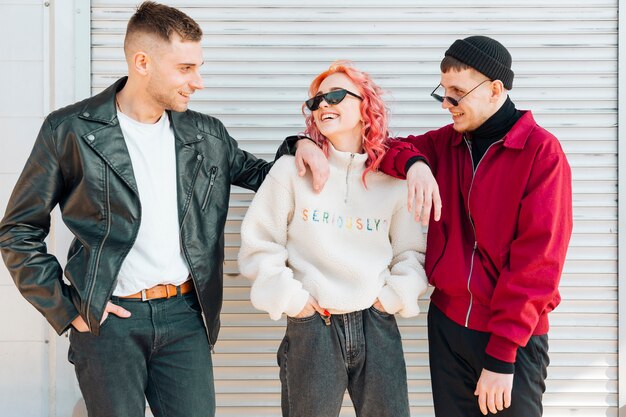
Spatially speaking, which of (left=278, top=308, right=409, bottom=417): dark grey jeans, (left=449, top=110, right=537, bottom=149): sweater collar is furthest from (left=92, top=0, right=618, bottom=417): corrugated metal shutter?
(left=449, top=110, right=537, bottom=149): sweater collar

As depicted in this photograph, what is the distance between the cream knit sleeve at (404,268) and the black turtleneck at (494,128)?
1.28 ft

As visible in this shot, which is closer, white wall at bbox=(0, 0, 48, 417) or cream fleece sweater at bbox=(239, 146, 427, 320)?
cream fleece sweater at bbox=(239, 146, 427, 320)

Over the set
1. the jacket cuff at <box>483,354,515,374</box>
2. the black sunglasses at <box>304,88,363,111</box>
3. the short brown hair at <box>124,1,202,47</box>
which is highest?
the short brown hair at <box>124,1,202,47</box>

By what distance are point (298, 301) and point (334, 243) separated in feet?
0.92

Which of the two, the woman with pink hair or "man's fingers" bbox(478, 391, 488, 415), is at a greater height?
the woman with pink hair

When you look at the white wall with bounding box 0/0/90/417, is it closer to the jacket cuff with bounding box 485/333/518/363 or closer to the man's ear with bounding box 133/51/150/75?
the man's ear with bounding box 133/51/150/75

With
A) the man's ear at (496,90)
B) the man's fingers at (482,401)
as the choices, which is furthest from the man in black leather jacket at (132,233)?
the man's ear at (496,90)

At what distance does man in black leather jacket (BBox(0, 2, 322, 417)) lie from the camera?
8.79 feet

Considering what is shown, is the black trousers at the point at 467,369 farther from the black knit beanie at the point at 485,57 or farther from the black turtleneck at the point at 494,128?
the black knit beanie at the point at 485,57

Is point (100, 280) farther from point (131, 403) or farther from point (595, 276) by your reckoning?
point (595, 276)

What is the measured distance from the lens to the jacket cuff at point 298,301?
2.73 metres

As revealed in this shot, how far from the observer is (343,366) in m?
2.78

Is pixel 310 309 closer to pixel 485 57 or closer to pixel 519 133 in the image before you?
pixel 519 133

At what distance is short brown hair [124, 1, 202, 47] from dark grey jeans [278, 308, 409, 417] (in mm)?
1274
